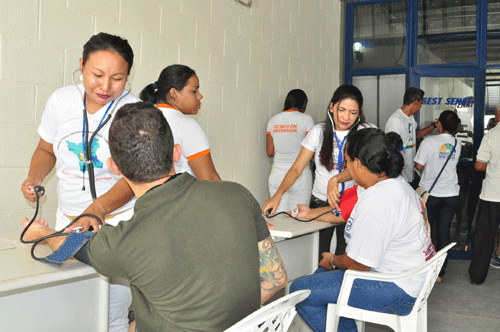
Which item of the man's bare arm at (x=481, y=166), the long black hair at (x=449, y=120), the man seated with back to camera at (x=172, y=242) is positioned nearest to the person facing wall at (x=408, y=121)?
the long black hair at (x=449, y=120)

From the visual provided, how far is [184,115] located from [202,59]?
1.34 m

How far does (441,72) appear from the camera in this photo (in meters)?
5.04

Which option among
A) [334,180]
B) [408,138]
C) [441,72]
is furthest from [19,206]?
[441,72]

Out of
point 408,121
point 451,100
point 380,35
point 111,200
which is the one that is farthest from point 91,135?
point 380,35

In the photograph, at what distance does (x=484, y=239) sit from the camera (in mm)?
3896

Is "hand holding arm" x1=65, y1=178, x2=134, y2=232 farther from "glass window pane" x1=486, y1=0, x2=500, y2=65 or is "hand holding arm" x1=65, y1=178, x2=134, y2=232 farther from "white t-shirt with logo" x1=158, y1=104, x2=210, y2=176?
"glass window pane" x1=486, y1=0, x2=500, y2=65

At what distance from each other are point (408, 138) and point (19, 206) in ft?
11.4

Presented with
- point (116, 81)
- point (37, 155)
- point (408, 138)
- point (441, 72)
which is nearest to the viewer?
point (116, 81)

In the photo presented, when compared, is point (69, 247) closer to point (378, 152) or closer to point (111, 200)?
point (111, 200)

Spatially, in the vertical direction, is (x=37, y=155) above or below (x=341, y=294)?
above

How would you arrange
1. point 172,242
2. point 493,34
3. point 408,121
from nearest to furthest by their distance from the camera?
point 172,242 < point 408,121 < point 493,34

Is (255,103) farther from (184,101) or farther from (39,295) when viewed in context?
(39,295)

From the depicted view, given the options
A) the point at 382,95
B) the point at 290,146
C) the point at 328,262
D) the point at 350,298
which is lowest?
the point at 350,298

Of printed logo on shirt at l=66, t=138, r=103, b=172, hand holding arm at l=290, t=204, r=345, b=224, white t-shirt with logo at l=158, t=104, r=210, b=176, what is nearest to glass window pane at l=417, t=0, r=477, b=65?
hand holding arm at l=290, t=204, r=345, b=224
